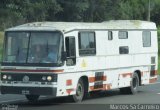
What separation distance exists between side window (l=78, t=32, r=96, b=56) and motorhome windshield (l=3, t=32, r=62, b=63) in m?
1.38

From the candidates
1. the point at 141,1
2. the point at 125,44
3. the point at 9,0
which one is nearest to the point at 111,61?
the point at 125,44

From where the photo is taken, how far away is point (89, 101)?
22172 mm

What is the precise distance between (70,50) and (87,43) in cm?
146

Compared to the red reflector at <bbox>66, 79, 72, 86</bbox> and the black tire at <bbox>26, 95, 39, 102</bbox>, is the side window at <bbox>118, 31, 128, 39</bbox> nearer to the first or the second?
the red reflector at <bbox>66, 79, 72, 86</bbox>

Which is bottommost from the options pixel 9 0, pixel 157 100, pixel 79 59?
pixel 157 100

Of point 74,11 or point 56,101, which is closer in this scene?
point 56,101

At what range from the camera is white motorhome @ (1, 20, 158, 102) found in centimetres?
2017

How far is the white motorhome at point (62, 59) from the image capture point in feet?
66.2

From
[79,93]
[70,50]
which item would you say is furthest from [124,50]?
[70,50]

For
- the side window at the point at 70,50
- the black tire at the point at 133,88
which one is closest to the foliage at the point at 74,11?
the black tire at the point at 133,88

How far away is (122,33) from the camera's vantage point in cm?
2503

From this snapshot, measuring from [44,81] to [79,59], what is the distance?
1.83 metres

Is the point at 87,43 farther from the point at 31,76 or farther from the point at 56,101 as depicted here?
the point at 31,76

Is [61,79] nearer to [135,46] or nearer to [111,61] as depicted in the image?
[111,61]
